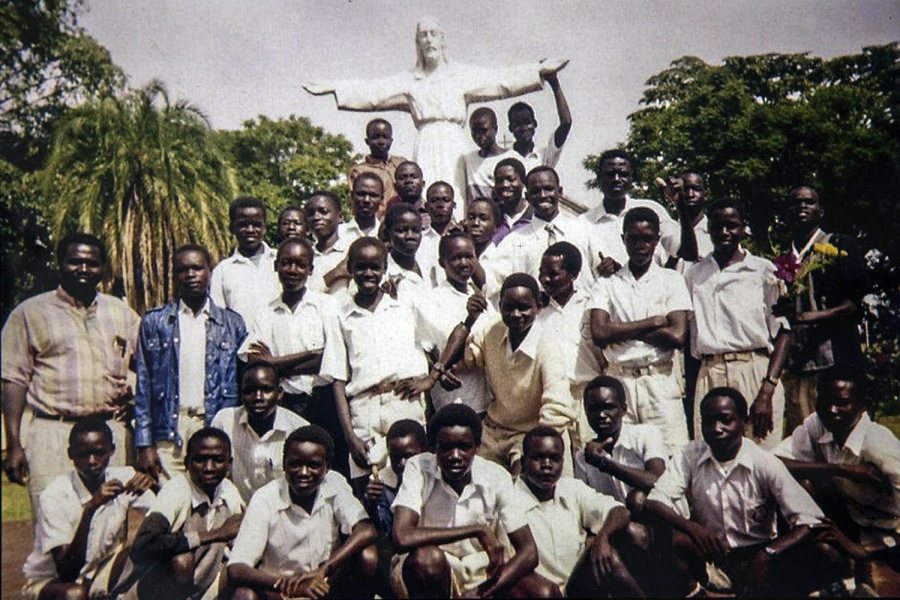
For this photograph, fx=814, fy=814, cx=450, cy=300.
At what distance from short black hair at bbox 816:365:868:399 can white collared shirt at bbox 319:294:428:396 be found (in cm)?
215

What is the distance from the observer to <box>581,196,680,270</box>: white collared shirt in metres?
4.92

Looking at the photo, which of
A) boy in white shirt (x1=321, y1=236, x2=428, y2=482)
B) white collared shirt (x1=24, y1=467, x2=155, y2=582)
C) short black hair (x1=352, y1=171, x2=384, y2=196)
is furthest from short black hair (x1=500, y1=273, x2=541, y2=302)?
white collared shirt (x1=24, y1=467, x2=155, y2=582)

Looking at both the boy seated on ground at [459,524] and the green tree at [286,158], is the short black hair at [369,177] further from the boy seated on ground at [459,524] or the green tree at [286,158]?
the boy seated on ground at [459,524]

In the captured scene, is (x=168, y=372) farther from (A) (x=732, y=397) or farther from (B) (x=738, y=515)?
(B) (x=738, y=515)

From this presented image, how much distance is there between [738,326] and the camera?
449 centimetres

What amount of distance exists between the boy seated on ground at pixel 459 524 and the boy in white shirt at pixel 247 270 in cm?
152

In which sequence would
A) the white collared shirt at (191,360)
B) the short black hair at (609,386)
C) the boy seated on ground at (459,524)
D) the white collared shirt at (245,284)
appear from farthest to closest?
the white collared shirt at (245,284) → the white collared shirt at (191,360) → the short black hair at (609,386) → the boy seated on ground at (459,524)

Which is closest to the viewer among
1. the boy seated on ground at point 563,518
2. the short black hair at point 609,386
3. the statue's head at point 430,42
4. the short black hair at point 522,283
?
the boy seated on ground at point 563,518

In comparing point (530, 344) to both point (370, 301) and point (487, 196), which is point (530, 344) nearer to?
point (370, 301)

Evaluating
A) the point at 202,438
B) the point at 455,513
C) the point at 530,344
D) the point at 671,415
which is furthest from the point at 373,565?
the point at 671,415

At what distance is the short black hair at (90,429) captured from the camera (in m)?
4.34

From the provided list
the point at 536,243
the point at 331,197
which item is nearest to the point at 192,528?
the point at 331,197

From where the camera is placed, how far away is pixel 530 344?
167 inches

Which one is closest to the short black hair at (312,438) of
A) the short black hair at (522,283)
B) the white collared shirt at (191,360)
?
the white collared shirt at (191,360)
